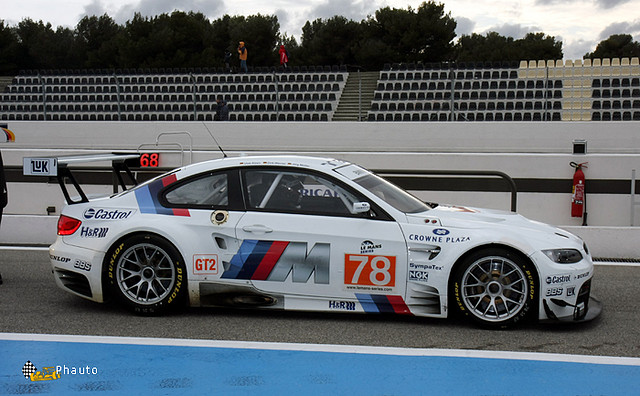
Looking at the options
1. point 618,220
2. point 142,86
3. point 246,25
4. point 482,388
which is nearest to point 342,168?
point 482,388

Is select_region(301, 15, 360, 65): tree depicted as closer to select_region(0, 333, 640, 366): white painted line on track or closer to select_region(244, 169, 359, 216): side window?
select_region(244, 169, 359, 216): side window

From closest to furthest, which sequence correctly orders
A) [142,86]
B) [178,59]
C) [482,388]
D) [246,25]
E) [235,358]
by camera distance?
[482,388] → [235,358] → [142,86] → [178,59] → [246,25]

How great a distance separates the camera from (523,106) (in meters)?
20.0

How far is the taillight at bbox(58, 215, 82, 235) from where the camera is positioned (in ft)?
20.3

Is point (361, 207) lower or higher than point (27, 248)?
higher

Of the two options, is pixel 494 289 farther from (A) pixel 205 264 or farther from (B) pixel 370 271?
(A) pixel 205 264

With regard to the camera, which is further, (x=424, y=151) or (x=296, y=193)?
(x=424, y=151)

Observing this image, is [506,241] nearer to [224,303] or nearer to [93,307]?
[224,303]

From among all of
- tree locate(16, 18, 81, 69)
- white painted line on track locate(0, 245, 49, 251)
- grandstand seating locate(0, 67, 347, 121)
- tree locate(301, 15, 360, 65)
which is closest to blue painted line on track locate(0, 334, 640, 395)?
white painted line on track locate(0, 245, 49, 251)

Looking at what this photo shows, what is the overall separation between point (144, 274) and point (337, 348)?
1834 mm

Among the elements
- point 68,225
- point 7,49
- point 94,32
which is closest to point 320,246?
point 68,225

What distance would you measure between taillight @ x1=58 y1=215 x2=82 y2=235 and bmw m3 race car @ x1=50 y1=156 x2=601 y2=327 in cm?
1

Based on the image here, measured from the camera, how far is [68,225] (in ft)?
20.5

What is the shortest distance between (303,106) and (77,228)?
616 inches
